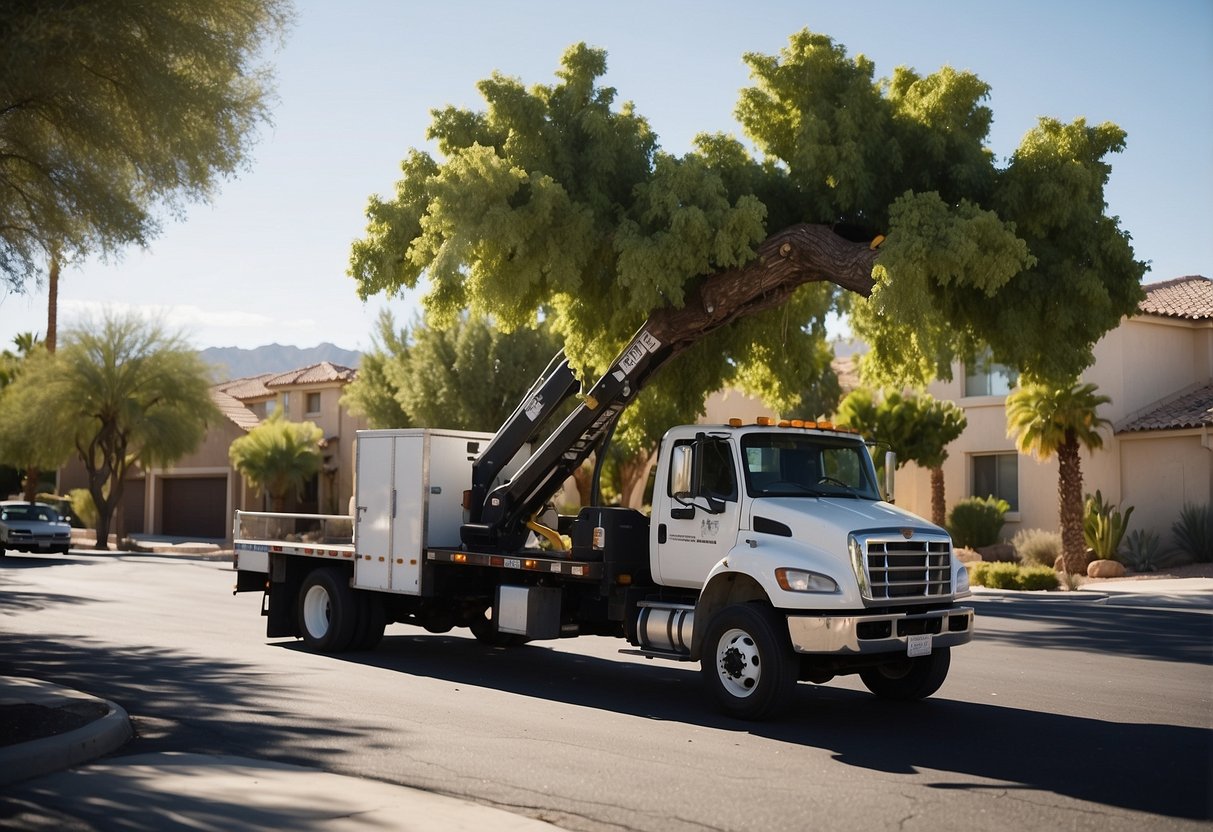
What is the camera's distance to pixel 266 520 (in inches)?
622

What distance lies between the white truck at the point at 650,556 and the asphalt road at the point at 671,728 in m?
0.52

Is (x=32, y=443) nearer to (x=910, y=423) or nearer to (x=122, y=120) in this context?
(x=910, y=423)

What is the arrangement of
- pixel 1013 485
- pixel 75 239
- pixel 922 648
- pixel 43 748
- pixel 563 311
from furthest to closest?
1. pixel 1013 485
2. pixel 563 311
3. pixel 75 239
4. pixel 922 648
5. pixel 43 748

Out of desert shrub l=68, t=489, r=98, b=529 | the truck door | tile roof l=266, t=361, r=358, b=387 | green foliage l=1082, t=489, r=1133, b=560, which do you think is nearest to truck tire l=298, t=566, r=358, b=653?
the truck door

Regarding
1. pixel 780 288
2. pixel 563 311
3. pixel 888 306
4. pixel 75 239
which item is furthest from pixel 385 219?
pixel 888 306

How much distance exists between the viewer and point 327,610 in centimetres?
1482

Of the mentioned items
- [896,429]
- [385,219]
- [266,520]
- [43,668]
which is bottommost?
[43,668]

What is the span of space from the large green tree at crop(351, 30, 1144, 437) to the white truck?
4.50ft

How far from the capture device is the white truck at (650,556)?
10.2 m

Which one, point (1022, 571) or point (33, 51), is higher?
point (33, 51)

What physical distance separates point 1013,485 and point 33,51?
28565mm

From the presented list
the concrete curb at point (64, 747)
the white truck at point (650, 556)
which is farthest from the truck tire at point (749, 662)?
the concrete curb at point (64, 747)

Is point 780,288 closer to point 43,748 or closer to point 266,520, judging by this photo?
point 266,520

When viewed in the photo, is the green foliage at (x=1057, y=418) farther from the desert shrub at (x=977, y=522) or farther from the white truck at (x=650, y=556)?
the white truck at (x=650, y=556)
